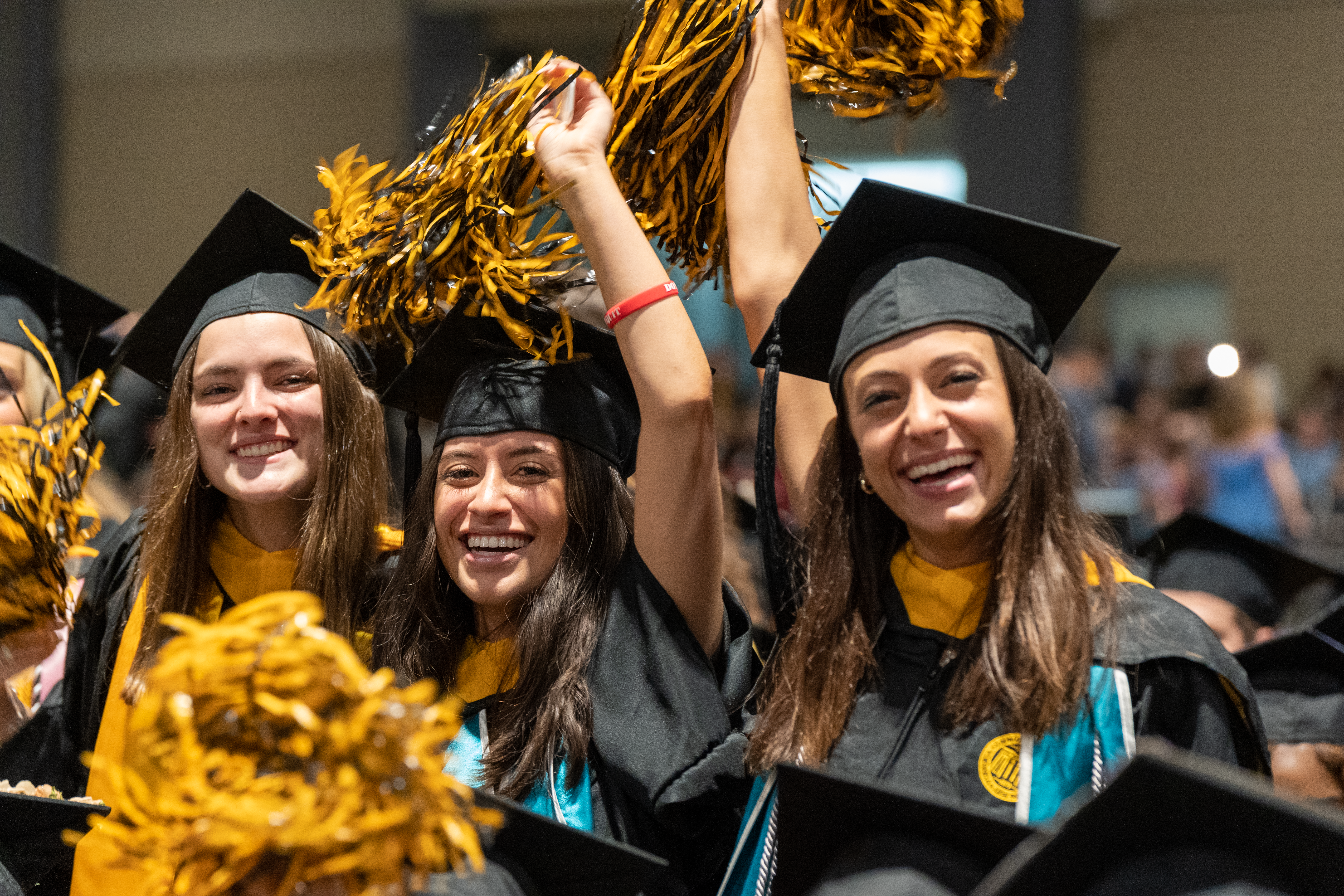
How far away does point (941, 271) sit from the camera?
190cm

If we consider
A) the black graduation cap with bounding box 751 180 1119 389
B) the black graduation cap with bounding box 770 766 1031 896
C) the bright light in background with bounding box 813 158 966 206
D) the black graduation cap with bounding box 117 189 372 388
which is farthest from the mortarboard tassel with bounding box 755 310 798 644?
the bright light in background with bounding box 813 158 966 206

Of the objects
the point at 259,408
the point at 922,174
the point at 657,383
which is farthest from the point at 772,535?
the point at 922,174

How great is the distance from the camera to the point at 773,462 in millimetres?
2158

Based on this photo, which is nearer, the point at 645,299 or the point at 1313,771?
the point at 645,299

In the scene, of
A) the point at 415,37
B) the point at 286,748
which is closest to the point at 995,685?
the point at 286,748

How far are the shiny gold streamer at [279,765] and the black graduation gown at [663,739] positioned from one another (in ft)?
2.38

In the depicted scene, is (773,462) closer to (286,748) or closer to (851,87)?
(851,87)

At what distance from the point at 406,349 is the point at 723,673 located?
2.80 ft

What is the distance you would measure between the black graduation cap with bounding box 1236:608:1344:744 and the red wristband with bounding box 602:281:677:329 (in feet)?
5.03

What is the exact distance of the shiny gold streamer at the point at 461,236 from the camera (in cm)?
223

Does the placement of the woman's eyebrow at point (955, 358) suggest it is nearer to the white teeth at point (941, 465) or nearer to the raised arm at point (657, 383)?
the white teeth at point (941, 465)

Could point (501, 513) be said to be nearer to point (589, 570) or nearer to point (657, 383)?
point (589, 570)

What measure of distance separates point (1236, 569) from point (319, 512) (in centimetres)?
265

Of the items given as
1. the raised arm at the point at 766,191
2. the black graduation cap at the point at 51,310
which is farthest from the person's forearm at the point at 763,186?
the black graduation cap at the point at 51,310
